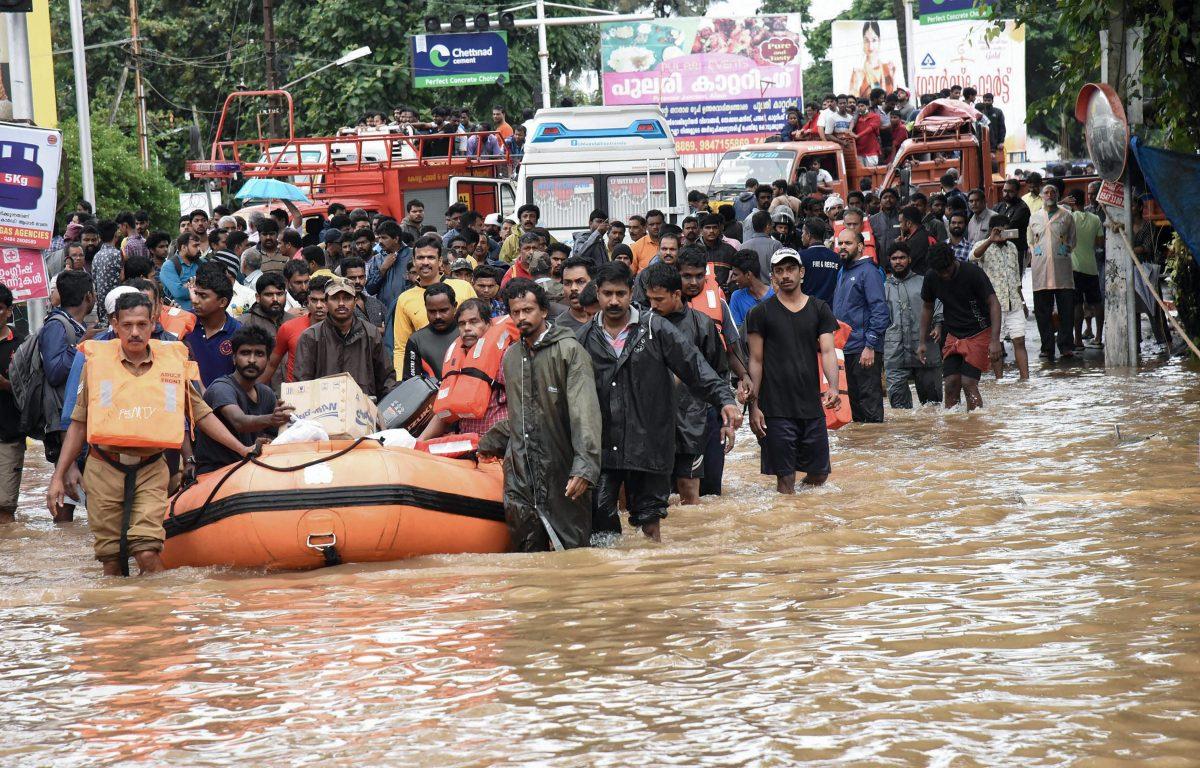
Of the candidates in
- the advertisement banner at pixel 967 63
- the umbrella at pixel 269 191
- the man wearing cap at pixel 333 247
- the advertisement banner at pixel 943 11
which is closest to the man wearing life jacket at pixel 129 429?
the man wearing cap at pixel 333 247

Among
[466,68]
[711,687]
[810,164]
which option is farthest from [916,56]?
[711,687]

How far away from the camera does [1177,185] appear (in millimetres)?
13688

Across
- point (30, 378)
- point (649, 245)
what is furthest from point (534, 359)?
point (649, 245)

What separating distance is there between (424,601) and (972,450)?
6.06 m

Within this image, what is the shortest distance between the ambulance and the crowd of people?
145 inches

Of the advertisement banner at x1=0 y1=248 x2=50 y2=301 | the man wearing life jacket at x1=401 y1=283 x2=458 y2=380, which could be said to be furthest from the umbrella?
the man wearing life jacket at x1=401 y1=283 x2=458 y2=380

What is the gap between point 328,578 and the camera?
27.4 ft

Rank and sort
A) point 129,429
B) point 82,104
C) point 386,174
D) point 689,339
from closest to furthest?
point 129,429, point 689,339, point 82,104, point 386,174

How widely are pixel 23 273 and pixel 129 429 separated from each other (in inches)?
179

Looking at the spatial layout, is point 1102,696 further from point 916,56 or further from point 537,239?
point 916,56

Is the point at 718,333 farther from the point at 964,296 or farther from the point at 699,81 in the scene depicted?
the point at 699,81

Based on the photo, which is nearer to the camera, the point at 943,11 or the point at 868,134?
the point at 868,134

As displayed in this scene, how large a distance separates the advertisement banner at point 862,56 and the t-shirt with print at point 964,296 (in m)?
32.7

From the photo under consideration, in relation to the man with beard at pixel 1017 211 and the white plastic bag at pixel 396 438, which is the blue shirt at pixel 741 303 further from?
the man with beard at pixel 1017 211
